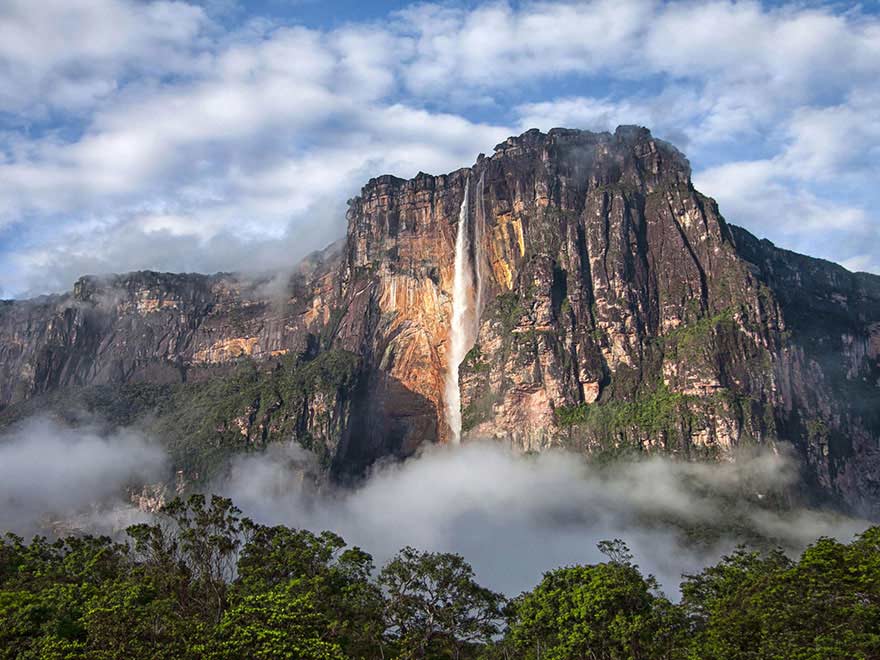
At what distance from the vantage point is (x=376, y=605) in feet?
190

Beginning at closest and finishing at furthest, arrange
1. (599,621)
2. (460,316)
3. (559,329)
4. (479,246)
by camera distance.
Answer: (599,621)
(559,329)
(479,246)
(460,316)

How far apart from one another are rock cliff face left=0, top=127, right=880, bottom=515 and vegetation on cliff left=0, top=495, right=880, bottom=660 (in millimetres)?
64364

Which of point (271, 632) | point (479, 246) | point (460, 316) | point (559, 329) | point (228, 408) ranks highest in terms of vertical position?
point (479, 246)

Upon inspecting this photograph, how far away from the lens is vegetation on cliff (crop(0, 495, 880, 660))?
42.7 metres

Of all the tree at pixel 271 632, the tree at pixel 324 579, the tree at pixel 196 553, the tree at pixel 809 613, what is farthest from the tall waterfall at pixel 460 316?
the tree at pixel 271 632

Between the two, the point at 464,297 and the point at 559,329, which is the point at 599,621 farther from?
the point at 464,297

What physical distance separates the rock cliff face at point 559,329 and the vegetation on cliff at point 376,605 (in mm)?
64364

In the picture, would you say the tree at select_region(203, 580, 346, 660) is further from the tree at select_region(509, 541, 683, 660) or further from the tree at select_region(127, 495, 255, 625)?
the tree at select_region(509, 541, 683, 660)

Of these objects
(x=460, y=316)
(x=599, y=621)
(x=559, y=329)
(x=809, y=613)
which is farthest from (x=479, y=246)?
(x=809, y=613)

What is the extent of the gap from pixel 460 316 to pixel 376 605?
98.8 m

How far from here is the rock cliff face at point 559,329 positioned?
5010 inches

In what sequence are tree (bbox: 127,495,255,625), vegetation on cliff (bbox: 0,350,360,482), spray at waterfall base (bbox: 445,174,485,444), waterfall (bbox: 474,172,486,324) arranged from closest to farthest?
tree (bbox: 127,495,255,625), vegetation on cliff (bbox: 0,350,360,482), spray at waterfall base (bbox: 445,174,485,444), waterfall (bbox: 474,172,486,324)

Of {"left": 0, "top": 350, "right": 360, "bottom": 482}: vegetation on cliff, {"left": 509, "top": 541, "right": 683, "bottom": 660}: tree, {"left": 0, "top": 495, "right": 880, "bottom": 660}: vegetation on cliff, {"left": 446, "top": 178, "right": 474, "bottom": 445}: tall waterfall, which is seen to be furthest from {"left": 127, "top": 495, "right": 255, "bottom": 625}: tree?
{"left": 446, "top": 178, "right": 474, "bottom": 445}: tall waterfall

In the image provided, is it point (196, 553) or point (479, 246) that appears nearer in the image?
point (196, 553)
